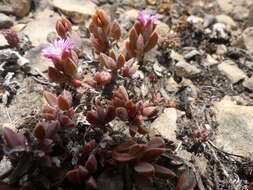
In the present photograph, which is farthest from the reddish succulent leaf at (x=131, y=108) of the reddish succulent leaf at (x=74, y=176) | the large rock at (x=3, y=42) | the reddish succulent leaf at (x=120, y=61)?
the large rock at (x=3, y=42)

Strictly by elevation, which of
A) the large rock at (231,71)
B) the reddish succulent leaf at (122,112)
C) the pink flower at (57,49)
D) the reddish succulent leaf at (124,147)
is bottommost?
the large rock at (231,71)

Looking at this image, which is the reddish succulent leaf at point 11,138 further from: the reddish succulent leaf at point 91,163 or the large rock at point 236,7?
the large rock at point 236,7

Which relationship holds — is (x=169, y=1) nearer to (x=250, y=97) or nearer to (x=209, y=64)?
(x=209, y=64)

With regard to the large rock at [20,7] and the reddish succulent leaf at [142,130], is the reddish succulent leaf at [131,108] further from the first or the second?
the large rock at [20,7]

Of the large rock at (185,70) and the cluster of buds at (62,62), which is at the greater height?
the cluster of buds at (62,62)

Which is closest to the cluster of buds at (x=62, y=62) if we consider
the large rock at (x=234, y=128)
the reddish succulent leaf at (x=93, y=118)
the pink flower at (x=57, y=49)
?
the pink flower at (x=57, y=49)

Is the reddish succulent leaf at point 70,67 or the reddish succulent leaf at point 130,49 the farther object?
the reddish succulent leaf at point 130,49

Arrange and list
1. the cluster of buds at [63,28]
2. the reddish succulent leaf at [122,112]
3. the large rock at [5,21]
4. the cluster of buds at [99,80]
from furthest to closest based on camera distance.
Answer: the large rock at [5,21] → the cluster of buds at [63,28] → the cluster of buds at [99,80] → the reddish succulent leaf at [122,112]

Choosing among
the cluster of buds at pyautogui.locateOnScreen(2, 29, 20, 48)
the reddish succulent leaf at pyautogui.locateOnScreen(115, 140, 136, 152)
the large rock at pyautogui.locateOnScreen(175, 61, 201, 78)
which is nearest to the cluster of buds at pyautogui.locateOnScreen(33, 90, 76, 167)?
the reddish succulent leaf at pyautogui.locateOnScreen(115, 140, 136, 152)

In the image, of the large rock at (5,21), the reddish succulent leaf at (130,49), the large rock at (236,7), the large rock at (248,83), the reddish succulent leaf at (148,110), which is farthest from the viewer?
the large rock at (236,7)
